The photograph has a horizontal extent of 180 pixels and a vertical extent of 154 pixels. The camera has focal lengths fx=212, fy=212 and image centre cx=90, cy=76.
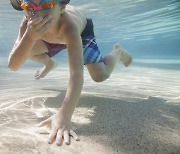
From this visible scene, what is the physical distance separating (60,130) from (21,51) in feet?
5.16

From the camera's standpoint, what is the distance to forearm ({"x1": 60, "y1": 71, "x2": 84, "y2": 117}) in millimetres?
3326

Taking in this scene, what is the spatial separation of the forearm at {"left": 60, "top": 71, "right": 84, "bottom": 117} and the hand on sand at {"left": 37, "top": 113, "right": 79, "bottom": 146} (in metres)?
0.13

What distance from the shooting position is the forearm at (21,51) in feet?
11.6

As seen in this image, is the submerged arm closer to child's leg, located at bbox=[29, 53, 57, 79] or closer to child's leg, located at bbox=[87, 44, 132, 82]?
child's leg, located at bbox=[87, 44, 132, 82]

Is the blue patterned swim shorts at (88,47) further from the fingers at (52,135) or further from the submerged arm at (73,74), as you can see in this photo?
the fingers at (52,135)

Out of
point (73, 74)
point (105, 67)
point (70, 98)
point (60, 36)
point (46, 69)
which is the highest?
point (60, 36)

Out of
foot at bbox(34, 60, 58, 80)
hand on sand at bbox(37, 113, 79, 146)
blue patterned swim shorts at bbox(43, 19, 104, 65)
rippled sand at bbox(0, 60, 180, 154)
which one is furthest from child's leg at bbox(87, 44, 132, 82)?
hand on sand at bbox(37, 113, 79, 146)

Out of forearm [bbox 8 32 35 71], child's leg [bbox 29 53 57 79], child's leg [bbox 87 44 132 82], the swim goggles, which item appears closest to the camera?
the swim goggles

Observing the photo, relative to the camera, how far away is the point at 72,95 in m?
3.38

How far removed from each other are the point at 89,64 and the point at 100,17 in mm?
25400

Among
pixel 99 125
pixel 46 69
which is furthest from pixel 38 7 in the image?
pixel 46 69

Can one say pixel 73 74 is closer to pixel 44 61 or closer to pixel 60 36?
pixel 60 36

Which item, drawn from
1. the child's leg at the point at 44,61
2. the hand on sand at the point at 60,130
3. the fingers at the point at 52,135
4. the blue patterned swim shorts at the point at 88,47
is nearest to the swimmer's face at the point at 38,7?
the hand on sand at the point at 60,130

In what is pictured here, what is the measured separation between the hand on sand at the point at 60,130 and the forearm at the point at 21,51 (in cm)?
126
